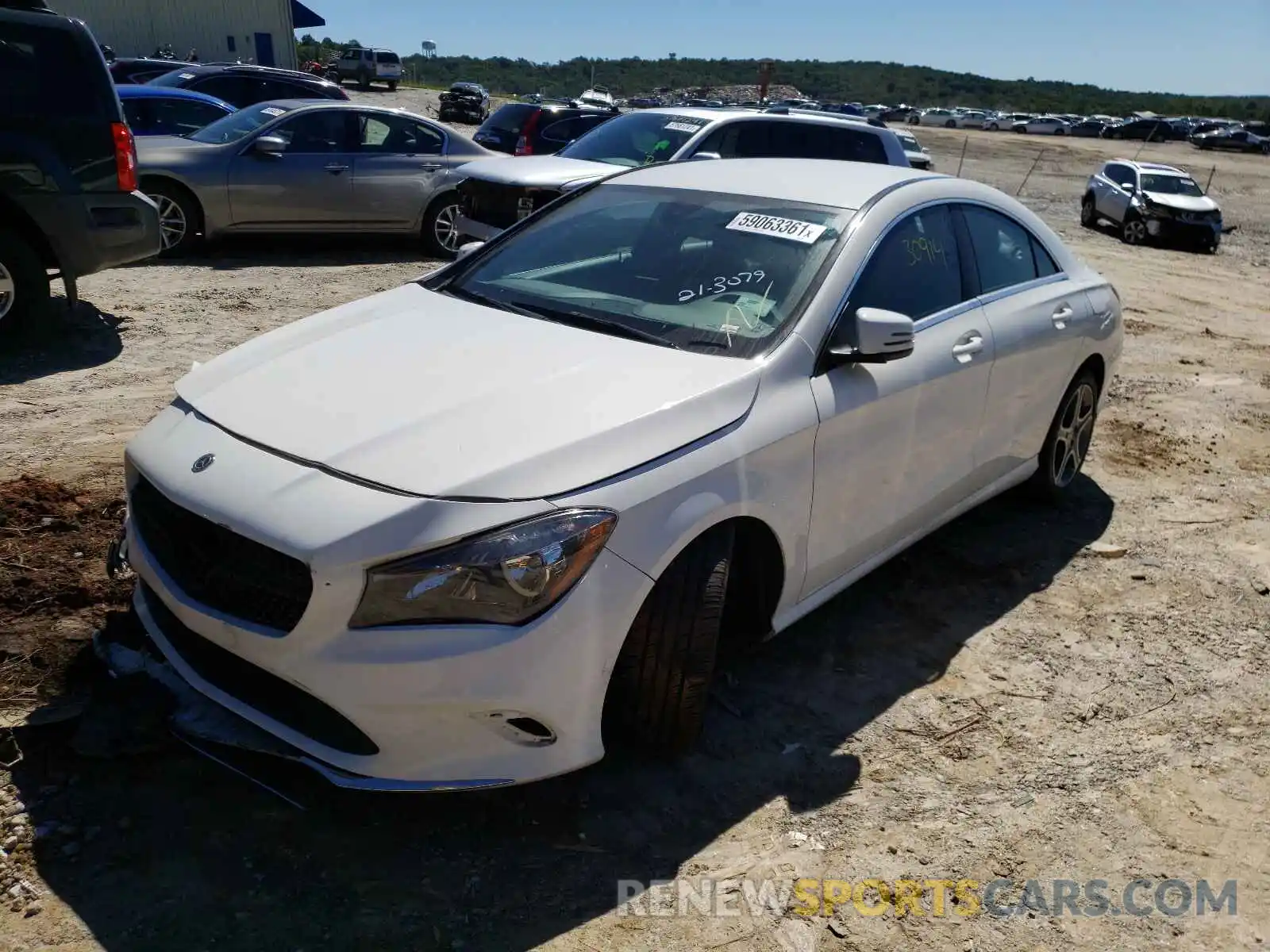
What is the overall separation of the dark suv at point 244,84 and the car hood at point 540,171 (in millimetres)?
7959

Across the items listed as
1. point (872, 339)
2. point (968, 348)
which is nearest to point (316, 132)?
point (968, 348)

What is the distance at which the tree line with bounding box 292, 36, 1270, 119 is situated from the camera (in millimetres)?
95625

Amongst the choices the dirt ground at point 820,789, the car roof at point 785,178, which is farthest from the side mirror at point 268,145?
the car roof at point 785,178

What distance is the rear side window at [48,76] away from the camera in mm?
6383

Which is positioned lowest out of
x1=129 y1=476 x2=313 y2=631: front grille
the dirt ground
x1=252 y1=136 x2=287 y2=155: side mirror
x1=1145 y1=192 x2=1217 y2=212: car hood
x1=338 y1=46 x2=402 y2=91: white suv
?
→ the dirt ground

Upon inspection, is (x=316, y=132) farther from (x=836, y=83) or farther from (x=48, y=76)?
(x=836, y=83)

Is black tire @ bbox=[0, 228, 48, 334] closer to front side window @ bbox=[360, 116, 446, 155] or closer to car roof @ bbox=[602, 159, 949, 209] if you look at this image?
car roof @ bbox=[602, 159, 949, 209]

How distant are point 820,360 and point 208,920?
231cm

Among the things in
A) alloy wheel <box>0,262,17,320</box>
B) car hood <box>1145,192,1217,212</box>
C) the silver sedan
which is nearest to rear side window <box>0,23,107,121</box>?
alloy wheel <box>0,262,17,320</box>

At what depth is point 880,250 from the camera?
368 cm

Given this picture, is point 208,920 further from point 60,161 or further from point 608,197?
point 60,161

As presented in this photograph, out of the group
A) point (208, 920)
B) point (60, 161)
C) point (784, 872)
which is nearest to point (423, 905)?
point (208, 920)

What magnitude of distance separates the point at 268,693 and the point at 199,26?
4347cm

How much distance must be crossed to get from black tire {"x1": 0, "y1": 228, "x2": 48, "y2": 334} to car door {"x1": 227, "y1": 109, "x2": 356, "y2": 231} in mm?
3392
